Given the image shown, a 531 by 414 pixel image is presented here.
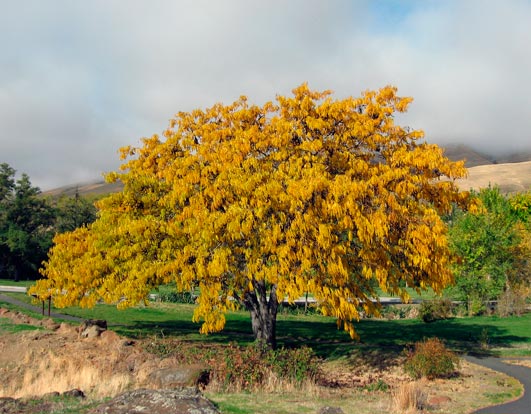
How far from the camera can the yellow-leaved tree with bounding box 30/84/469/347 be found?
756 inches

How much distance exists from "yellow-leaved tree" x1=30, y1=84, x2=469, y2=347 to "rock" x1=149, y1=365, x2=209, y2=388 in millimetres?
2796

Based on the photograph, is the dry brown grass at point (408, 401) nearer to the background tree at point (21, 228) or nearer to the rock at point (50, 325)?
the rock at point (50, 325)

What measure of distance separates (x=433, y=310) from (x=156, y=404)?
123 feet

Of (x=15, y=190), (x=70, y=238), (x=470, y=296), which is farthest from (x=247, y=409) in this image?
(x=15, y=190)

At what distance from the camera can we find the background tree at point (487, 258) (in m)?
49.6

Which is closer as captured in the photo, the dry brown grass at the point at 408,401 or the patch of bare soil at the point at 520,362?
the dry brown grass at the point at 408,401

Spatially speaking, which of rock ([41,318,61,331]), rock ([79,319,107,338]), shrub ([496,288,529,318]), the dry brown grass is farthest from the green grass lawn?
the dry brown grass

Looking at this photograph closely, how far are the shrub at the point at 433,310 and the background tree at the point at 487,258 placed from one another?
455 cm

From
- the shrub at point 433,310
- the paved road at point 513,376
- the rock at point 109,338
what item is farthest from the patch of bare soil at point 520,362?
the rock at point 109,338

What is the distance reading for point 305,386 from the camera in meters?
18.7

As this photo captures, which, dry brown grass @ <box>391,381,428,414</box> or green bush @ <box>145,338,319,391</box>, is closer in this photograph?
dry brown grass @ <box>391,381,428,414</box>

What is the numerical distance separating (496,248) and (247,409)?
141ft

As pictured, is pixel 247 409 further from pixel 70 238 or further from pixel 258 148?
pixel 70 238

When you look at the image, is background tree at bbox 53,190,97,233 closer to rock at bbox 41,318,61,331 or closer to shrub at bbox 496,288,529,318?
rock at bbox 41,318,61,331
